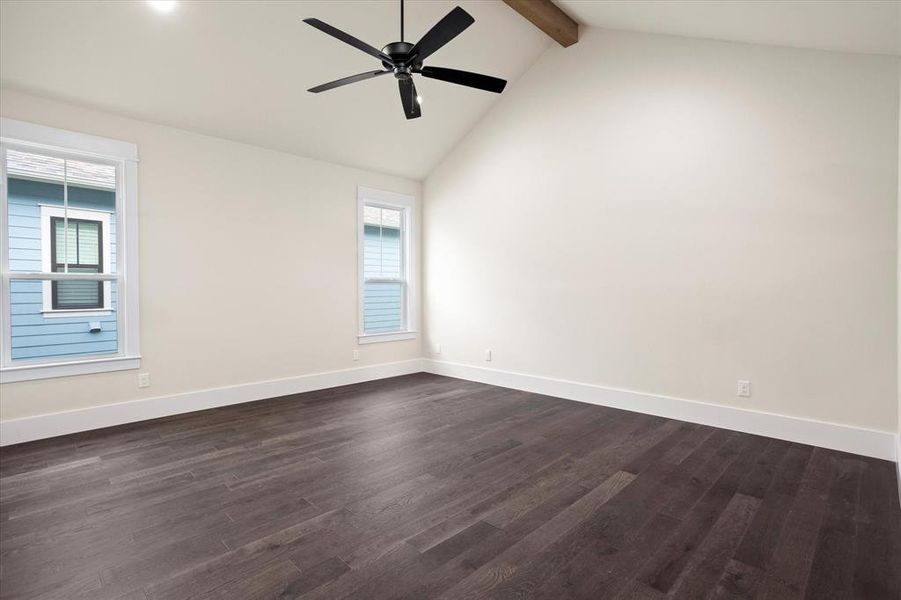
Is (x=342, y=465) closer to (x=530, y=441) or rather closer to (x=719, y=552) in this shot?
(x=530, y=441)

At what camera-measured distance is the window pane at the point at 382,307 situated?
583 centimetres

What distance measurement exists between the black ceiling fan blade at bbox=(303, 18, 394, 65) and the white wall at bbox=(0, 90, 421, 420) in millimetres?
2358

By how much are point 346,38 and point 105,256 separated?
118 inches

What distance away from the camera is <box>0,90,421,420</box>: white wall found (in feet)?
12.5

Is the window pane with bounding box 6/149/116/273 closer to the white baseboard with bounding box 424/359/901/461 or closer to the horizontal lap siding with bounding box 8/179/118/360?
the horizontal lap siding with bounding box 8/179/118/360

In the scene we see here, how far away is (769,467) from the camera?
2943 mm

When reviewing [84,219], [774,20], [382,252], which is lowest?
[382,252]

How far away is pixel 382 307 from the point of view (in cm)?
602

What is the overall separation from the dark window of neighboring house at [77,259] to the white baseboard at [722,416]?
3.94 m

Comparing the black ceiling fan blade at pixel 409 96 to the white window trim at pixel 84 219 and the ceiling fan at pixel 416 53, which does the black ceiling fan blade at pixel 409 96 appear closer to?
the ceiling fan at pixel 416 53

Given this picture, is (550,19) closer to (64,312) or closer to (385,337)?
(385,337)

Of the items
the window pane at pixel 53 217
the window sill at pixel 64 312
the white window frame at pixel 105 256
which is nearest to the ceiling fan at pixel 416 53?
the white window frame at pixel 105 256

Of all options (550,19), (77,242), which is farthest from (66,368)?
(550,19)

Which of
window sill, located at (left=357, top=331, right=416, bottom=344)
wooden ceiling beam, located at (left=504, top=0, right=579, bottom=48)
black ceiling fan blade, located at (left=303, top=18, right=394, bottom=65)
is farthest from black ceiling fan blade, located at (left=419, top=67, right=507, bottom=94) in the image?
window sill, located at (left=357, top=331, right=416, bottom=344)
